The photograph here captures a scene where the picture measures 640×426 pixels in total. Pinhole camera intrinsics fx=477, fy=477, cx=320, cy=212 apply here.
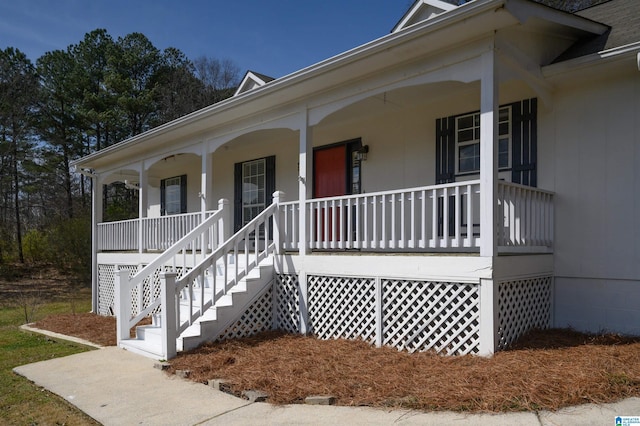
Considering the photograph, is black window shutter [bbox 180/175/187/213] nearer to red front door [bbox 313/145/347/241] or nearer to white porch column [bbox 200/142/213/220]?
white porch column [bbox 200/142/213/220]

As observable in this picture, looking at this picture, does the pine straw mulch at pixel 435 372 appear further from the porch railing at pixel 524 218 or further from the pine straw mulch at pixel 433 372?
the porch railing at pixel 524 218

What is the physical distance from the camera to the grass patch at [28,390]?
4512 mm

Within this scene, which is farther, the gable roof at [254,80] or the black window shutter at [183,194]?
the black window shutter at [183,194]

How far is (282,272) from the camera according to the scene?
7.40 metres

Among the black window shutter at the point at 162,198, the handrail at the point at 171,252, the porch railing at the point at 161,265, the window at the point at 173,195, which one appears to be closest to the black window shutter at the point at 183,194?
the window at the point at 173,195

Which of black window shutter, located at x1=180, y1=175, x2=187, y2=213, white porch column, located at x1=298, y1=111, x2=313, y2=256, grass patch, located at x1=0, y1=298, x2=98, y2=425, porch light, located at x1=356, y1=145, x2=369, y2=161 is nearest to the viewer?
grass patch, located at x1=0, y1=298, x2=98, y2=425

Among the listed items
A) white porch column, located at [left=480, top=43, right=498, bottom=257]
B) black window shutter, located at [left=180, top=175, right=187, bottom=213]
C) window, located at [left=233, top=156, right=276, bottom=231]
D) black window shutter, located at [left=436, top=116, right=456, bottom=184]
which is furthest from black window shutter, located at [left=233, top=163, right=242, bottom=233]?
white porch column, located at [left=480, top=43, right=498, bottom=257]

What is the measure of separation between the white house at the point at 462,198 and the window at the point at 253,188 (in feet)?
8.16

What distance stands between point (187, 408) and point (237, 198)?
760 cm

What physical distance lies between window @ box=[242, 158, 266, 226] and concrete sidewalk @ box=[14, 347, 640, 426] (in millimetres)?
5304

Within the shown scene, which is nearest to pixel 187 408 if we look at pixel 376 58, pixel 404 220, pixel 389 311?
pixel 389 311

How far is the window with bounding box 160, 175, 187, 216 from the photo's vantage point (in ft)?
44.8

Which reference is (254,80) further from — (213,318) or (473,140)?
(213,318)

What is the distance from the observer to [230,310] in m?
6.79
